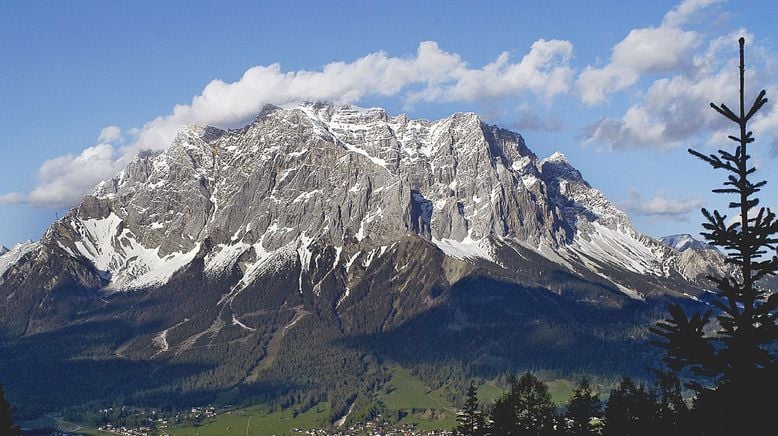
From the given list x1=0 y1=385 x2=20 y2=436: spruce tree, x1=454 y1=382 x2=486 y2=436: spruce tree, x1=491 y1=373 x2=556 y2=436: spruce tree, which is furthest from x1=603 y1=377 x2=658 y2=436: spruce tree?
x1=0 y1=385 x2=20 y2=436: spruce tree

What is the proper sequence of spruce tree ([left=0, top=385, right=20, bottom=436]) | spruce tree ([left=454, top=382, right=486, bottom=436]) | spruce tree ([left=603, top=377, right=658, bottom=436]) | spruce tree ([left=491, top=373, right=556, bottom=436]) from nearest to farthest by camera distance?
1. spruce tree ([left=0, top=385, right=20, bottom=436])
2. spruce tree ([left=603, top=377, right=658, bottom=436])
3. spruce tree ([left=491, top=373, right=556, bottom=436])
4. spruce tree ([left=454, top=382, right=486, bottom=436])

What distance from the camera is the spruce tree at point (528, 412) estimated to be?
9706 cm

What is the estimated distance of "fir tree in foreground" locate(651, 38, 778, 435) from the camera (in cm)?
2644

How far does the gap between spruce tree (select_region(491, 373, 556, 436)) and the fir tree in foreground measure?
71.0 metres

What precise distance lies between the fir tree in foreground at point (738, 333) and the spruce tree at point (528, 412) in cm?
7100

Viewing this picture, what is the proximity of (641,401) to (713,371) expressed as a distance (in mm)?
56411

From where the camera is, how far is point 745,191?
2728 centimetres

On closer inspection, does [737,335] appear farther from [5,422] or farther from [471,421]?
[471,421]

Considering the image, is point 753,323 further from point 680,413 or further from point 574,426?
point 574,426

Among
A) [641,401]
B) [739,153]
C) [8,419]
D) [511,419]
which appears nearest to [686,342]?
[739,153]

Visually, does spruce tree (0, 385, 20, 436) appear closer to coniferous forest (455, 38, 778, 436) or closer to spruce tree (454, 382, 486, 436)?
spruce tree (454, 382, 486, 436)

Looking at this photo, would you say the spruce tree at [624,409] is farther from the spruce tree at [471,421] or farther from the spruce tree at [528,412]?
the spruce tree at [471,421]

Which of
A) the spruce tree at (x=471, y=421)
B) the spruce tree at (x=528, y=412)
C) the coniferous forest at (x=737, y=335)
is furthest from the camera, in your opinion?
the spruce tree at (x=471, y=421)

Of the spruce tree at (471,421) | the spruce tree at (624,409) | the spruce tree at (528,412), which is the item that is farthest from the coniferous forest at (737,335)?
the spruce tree at (471,421)
